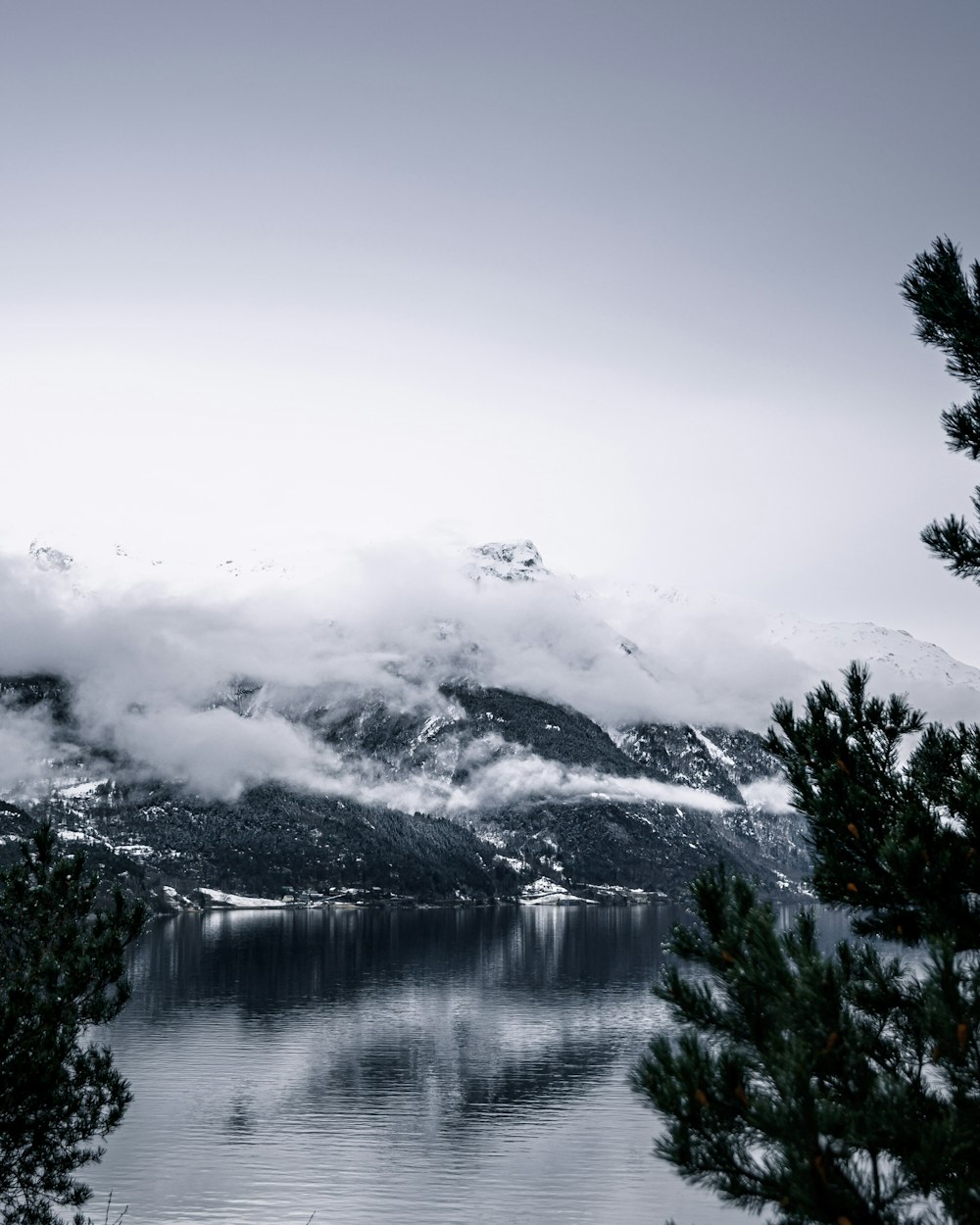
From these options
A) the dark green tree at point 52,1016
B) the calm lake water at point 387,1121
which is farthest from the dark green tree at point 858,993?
the calm lake water at point 387,1121

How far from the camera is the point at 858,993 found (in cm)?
1154

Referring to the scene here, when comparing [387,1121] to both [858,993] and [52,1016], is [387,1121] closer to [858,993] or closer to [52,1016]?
[52,1016]

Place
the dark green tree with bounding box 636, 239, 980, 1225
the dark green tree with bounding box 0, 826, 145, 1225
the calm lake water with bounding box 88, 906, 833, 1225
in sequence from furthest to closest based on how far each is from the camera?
the calm lake water with bounding box 88, 906, 833, 1225 → the dark green tree with bounding box 0, 826, 145, 1225 → the dark green tree with bounding box 636, 239, 980, 1225

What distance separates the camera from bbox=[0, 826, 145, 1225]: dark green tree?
2378 cm

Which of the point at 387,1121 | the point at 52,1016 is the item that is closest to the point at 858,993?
the point at 52,1016

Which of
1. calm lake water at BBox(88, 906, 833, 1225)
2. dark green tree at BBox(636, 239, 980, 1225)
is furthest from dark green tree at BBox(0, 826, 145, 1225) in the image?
calm lake water at BBox(88, 906, 833, 1225)

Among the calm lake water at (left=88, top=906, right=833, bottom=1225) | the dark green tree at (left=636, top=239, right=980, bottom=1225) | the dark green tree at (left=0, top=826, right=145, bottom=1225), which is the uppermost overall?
the dark green tree at (left=636, top=239, right=980, bottom=1225)

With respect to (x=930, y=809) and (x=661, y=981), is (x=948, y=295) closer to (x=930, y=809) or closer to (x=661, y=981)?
(x=930, y=809)

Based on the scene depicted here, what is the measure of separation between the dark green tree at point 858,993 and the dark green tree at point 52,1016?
1757cm

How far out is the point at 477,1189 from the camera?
82.2m

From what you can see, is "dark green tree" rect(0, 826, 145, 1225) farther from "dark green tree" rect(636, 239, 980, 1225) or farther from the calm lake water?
the calm lake water

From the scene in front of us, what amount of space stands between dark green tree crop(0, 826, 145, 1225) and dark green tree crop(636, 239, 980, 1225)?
57.6ft

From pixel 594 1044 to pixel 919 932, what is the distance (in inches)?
5424

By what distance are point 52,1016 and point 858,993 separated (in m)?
19.4
